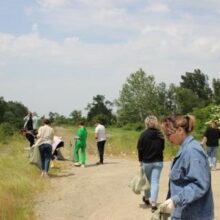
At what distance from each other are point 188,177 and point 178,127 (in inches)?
18.7

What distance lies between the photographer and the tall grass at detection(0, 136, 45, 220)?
10.7m

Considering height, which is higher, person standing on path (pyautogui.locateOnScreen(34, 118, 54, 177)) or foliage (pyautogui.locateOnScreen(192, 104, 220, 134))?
foliage (pyautogui.locateOnScreen(192, 104, 220, 134))

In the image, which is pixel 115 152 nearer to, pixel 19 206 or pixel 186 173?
pixel 19 206

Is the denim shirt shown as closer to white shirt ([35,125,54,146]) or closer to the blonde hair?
the blonde hair

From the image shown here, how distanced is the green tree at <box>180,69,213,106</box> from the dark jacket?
92472mm

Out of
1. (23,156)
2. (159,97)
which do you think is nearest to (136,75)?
(159,97)

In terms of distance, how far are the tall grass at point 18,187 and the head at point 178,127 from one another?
5356 millimetres

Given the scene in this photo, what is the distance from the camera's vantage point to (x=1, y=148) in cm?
2550

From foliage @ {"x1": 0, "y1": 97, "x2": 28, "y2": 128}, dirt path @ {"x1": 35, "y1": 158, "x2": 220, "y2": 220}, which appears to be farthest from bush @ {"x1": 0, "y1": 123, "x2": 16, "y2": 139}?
foliage @ {"x1": 0, "y1": 97, "x2": 28, "y2": 128}

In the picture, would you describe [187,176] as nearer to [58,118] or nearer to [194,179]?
[194,179]

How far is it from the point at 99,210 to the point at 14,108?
9453 cm

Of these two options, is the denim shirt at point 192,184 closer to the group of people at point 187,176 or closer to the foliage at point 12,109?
the group of people at point 187,176

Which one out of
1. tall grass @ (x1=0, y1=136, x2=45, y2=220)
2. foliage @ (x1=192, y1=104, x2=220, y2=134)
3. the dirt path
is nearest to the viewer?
tall grass @ (x1=0, y1=136, x2=45, y2=220)

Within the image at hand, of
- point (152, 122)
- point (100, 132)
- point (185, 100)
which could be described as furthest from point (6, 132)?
point (185, 100)
